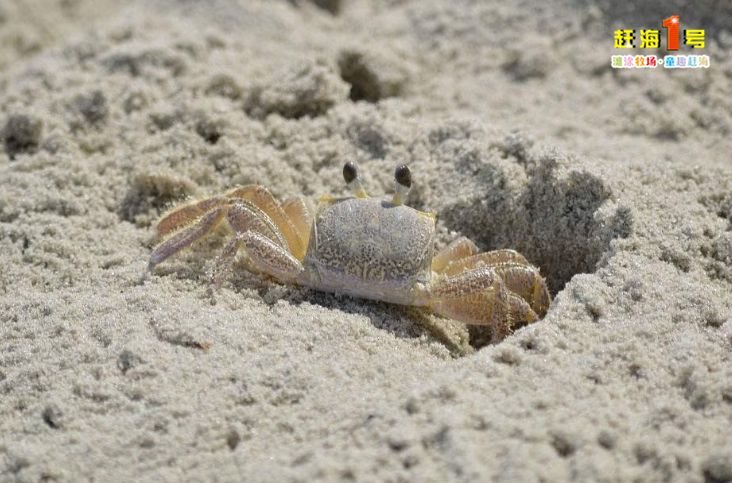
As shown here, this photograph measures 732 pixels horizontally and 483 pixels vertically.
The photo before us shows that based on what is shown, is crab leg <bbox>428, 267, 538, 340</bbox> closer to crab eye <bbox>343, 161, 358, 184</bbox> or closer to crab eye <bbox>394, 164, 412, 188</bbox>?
crab eye <bbox>394, 164, 412, 188</bbox>

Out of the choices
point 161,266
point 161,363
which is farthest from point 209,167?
point 161,363

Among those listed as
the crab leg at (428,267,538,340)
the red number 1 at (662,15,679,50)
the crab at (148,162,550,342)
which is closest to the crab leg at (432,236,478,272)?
the crab at (148,162,550,342)

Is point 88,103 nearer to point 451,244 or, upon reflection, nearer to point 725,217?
point 451,244

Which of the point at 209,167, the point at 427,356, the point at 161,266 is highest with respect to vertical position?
the point at 209,167

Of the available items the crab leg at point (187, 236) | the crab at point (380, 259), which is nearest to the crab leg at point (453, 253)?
the crab at point (380, 259)

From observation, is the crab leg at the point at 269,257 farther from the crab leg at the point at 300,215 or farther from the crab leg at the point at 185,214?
the crab leg at the point at 185,214

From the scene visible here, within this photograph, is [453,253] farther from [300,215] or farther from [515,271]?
[300,215]
